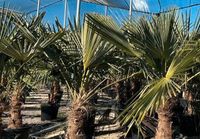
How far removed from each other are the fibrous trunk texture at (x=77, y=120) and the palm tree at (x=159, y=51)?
2.09 ft

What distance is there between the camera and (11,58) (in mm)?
4301

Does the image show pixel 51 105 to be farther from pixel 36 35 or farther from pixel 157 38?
pixel 157 38

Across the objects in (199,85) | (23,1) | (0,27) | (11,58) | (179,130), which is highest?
(23,1)

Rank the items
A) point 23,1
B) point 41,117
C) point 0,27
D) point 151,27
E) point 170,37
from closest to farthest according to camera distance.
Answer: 1. point 170,37
2. point 151,27
3. point 0,27
4. point 41,117
5. point 23,1

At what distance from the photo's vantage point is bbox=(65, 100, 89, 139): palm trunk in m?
4.02

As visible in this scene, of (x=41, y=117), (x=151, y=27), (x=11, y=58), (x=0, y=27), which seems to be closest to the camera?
(x=151, y=27)

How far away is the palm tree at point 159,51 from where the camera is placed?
317 centimetres

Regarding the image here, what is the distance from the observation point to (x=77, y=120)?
4027 mm

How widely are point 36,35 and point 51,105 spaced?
147 inches

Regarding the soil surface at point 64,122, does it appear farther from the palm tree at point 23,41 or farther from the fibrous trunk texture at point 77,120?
the palm tree at point 23,41

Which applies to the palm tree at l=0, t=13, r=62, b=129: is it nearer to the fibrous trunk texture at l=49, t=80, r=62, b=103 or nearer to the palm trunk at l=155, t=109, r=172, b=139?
the palm trunk at l=155, t=109, r=172, b=139

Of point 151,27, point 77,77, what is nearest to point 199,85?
point 151,27

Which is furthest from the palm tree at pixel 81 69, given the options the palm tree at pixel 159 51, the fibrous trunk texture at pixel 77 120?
the palm tree at pixel 159 51

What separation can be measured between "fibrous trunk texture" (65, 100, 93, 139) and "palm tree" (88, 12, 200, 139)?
25.1 inches
